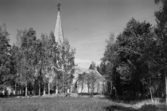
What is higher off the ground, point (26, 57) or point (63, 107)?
point (26, 57)

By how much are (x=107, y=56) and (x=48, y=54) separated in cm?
1739

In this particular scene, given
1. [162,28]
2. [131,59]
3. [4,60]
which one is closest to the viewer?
[162,28]

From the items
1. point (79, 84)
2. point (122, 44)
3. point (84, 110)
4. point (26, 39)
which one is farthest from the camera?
point (79, 84)

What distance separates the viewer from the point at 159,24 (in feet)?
70.4

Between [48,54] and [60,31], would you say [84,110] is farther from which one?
[60,31]

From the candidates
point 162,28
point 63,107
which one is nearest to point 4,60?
point 63,107

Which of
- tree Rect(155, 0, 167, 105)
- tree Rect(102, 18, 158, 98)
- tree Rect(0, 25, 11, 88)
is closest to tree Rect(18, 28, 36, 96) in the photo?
tree Rect(0, 25, 11, 88)

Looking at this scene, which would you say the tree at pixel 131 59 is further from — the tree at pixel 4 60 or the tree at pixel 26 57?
the tree at pixel 4 60

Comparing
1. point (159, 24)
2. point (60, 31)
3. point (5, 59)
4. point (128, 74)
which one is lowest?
point (128, 74)

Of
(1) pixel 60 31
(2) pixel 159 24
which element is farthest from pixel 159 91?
(1) pixel 60 31

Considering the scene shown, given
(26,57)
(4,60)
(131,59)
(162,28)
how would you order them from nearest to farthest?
1. (162,28)
2. (131,59)
3. (4,60)
4. (26,57)

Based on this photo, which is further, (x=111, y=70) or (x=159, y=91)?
(x=111, y=70)

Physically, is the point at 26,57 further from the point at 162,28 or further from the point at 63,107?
the point at 162,28

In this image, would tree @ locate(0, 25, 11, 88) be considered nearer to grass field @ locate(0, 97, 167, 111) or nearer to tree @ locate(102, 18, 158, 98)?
grass field @ locate(0, 97, 167, 111)
